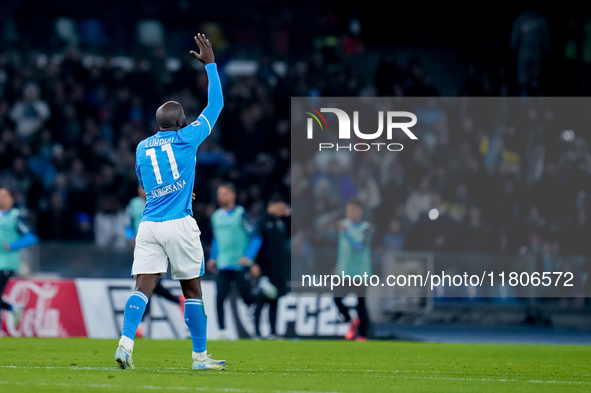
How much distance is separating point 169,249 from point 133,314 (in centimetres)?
60

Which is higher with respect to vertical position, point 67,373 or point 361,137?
point 361,137

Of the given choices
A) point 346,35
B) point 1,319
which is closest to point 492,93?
point 346,35

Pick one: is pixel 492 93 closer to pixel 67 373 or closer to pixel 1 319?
pixel 1 319

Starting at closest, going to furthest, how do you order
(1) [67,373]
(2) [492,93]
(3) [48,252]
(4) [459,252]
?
(1) [67,373]
(3) [48,252]
(4) [459,252]
(2) [492,93]

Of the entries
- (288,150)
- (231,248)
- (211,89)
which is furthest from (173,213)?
(288,150)

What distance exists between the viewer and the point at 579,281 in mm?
16891

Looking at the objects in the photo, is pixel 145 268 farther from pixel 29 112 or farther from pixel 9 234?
pixel 29 112

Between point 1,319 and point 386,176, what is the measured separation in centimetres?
757

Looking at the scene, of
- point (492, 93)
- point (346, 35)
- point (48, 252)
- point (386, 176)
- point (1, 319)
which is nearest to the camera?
point (1, 319)

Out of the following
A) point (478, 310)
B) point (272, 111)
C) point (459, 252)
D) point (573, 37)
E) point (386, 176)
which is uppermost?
point (573, 37)

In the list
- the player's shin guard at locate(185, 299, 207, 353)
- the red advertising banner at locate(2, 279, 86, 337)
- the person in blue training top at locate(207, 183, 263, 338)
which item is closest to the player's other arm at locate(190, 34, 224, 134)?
the player's shin guard at locate(185, 299, 207, 353)

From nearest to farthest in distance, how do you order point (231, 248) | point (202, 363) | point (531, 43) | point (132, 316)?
point (132, 316), point (202, 363), point (231, 248), point (531, 43)

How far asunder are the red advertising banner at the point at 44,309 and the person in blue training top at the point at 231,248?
7.20 feet

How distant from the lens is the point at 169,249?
26.0 feet
